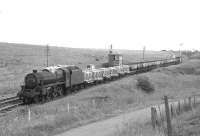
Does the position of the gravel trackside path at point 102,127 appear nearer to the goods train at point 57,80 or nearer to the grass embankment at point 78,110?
the grass embankment at point 78,110

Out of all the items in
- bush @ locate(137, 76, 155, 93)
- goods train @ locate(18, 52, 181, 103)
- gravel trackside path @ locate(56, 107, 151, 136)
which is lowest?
gravel trackside path @ locate(56, 107, 151, 136)

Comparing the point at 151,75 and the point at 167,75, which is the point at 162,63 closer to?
the point at 167,75

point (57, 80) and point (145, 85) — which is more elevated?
point (57, 80)

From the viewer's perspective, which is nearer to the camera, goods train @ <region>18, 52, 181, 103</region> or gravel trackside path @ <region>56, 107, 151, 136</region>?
gravel trackside path @ <region>56, 107, 151, 136</region>

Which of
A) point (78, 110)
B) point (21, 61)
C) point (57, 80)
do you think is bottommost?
point (78, 110)

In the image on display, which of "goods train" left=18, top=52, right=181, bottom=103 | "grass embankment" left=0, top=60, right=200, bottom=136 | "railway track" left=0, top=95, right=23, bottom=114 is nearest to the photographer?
"grass embankment" left=0, top=60, right=200, bottom=136

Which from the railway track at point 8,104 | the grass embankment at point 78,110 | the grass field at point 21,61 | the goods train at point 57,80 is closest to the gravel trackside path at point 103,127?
the grass embankment at point 78,110

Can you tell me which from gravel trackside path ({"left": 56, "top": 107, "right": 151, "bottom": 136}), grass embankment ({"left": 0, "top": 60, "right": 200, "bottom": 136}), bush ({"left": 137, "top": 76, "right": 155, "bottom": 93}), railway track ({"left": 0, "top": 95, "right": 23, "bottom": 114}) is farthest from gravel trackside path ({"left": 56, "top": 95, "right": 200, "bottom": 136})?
bush ({"left": 137, "top": 76, "right": 155, "bottom": 93})

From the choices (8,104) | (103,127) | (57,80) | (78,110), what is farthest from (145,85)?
(103,127)

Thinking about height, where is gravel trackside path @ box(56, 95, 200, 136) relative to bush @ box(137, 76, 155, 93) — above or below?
below

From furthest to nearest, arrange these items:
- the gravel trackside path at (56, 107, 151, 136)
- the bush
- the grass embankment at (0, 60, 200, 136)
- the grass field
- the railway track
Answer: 1. the bush
2. the grass field
3. the railway track
4. the grass embankment at (0, 60, 200, 136)
5. the gravel trackside path at (56, 107, 151, 136)

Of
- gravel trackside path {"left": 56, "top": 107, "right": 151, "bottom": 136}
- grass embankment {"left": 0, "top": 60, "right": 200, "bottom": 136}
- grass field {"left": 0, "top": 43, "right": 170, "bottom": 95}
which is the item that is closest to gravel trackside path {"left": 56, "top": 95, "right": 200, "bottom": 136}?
gravel trackside path {"left": 56, "top": 107, "right": 151, "bottom": 136}

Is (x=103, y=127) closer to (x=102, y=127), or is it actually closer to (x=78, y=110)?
(x=102, y=127)

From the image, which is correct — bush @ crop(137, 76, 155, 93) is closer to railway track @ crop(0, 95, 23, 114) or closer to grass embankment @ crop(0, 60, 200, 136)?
grass embankment @ crop(0, 60, 200, 136)
